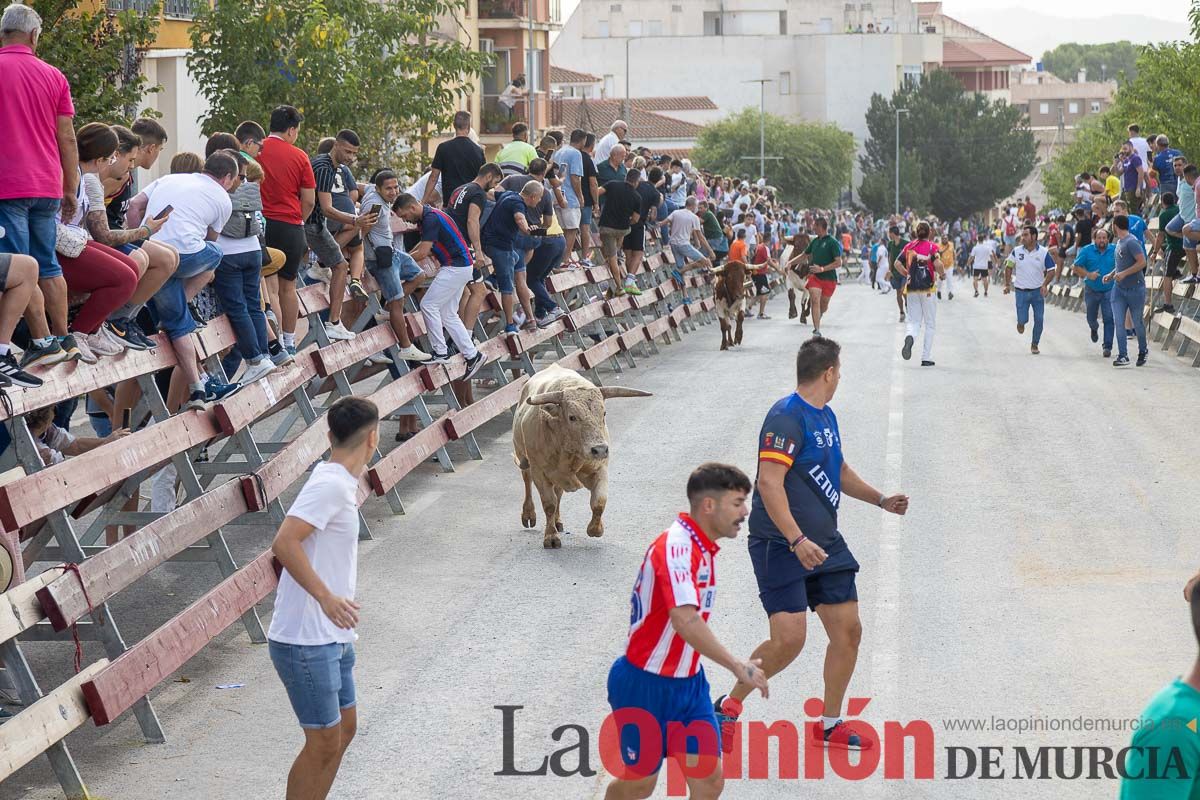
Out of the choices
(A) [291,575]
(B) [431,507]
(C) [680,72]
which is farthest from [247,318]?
(C) [680,72]

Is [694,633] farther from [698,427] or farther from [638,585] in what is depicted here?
[698,427]

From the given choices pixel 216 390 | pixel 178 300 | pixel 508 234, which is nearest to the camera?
pixel 178 300

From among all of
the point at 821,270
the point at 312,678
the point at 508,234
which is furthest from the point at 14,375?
the point at 821,270

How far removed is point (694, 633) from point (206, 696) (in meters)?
3.98

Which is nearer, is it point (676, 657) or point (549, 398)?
point (676, 657)

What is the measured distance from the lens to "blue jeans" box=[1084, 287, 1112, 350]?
24.7 m

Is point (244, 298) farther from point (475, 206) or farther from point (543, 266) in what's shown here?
point (543, 266)

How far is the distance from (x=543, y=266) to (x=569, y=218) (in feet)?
10.8

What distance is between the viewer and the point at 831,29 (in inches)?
5089

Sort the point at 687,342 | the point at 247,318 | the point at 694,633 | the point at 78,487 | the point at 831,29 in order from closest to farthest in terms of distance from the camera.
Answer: the point at 694,633, the point at 78,487, the point at 247,318, the point at 687,342, the point at 831,29

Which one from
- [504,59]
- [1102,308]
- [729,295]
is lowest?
[1102,308]

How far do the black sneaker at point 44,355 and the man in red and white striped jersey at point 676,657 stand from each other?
14.1 feet

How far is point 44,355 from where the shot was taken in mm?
9203

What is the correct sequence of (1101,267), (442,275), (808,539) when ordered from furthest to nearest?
1. (1101,267)
2. (442,275)
3. (808,539)
